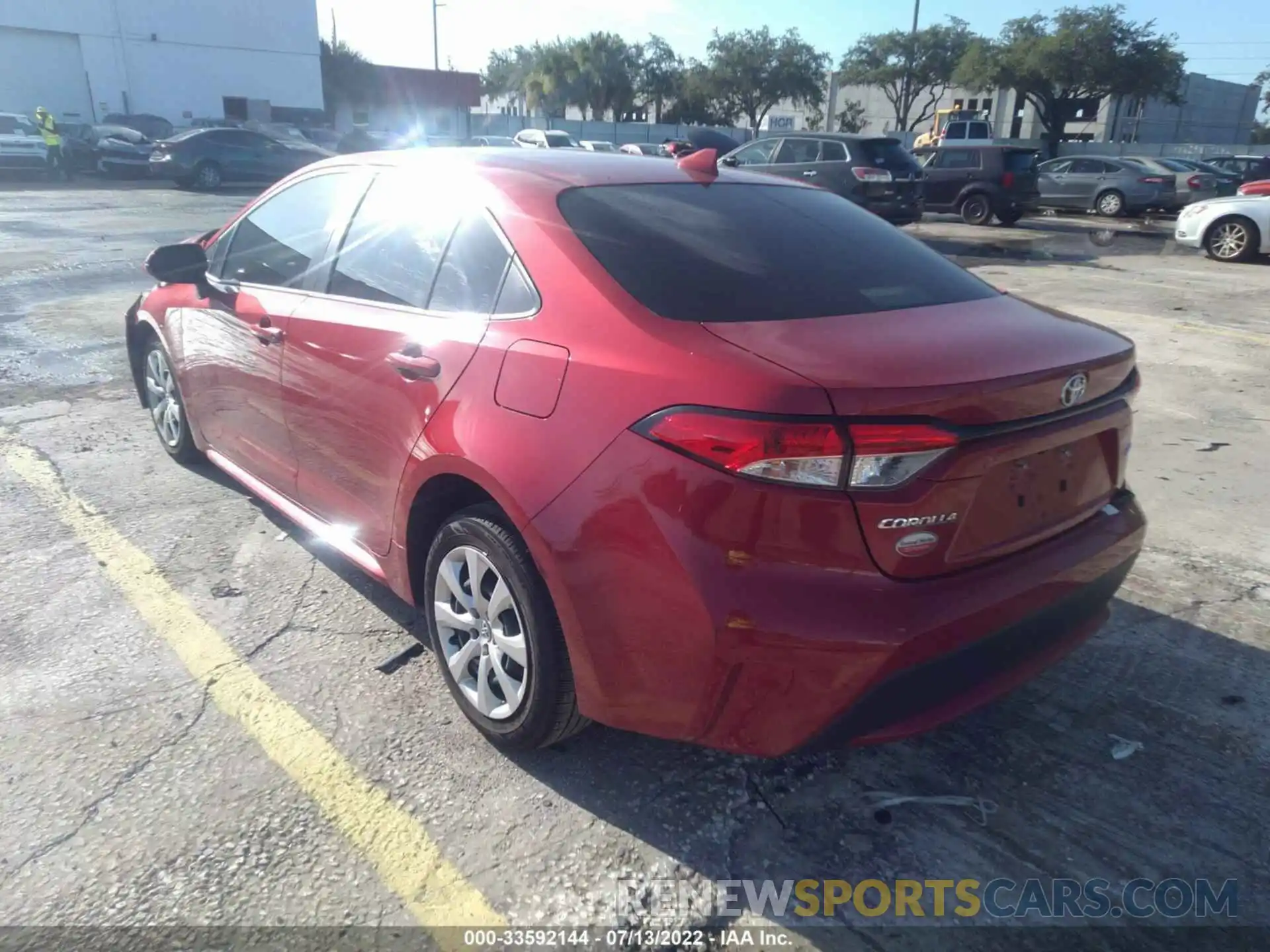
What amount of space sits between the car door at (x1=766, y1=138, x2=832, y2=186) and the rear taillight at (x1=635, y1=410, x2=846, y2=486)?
14689 mm

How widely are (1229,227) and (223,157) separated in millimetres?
21848

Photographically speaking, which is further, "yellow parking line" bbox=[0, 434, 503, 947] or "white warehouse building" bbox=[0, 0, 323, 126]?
"white warehouse building" bbox=[0, 0, 323, 126]

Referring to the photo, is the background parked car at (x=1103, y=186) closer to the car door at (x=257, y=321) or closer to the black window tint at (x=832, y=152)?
the black window tint at (x=832, y=152)

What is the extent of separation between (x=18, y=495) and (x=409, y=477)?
292cm

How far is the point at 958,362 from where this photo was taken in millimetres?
2176

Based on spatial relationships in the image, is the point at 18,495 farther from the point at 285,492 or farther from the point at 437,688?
the point at 437,688

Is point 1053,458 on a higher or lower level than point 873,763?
higher

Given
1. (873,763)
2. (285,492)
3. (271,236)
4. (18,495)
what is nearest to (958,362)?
(873,763)

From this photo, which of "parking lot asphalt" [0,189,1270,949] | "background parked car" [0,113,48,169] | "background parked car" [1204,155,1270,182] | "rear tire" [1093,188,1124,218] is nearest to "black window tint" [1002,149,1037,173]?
"rear tire" [1093,188,1124,218]

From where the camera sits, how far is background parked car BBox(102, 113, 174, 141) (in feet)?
103

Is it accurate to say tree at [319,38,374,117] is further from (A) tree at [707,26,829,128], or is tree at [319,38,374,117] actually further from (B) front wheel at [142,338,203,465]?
(B) front wheel at [142,338,203,465]

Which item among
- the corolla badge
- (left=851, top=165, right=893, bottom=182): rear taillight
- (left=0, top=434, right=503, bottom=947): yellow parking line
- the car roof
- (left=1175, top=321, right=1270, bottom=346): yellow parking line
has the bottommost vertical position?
(left=0, top=434, right=503, bottom=947): yellow parking line

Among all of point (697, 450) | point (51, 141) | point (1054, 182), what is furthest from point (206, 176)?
point (697, 450)

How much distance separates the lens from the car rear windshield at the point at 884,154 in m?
15.7
